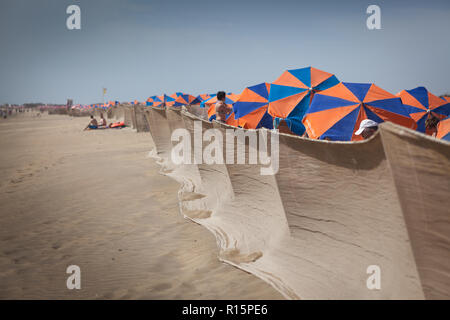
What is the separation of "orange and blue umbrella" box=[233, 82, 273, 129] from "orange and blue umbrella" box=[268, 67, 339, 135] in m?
0.35

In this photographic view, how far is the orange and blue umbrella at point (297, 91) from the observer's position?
20.5ft

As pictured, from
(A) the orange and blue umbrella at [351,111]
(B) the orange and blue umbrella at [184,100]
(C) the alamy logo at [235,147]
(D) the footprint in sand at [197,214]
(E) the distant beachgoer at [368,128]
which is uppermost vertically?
(B) the orange and blue umbrella at [184,100]

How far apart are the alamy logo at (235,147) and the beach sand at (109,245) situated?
3.81 feet

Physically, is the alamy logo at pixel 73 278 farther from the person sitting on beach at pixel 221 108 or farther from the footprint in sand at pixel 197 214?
the person sitting on beach at pixel 221 108

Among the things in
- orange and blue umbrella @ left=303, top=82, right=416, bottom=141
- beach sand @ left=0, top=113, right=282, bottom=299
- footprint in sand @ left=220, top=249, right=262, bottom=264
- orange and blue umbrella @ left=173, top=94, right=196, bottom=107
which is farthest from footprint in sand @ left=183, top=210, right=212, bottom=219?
orange and blue umbrella @ left=173, top=94, right=196, bottom=107

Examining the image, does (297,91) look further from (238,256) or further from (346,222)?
(346,222)

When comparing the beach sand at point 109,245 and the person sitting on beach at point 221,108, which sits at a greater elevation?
the person sitting on beach at point 221,108

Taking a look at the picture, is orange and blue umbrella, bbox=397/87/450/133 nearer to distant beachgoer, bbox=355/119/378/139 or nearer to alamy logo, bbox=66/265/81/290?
distant beachgoer, bbox=355/119/378/139

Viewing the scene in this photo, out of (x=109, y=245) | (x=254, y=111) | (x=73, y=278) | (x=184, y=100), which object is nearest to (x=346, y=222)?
(x=73, y=278)

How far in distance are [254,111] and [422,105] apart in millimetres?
4183

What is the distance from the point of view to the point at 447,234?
162cm

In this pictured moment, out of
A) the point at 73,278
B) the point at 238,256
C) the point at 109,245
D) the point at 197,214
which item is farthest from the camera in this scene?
the point at 197,214

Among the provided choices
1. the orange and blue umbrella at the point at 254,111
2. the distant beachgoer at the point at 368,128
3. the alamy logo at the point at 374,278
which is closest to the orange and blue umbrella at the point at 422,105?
the orange and blue umbrella at the point at 254,111

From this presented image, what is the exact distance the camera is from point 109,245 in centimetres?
402
